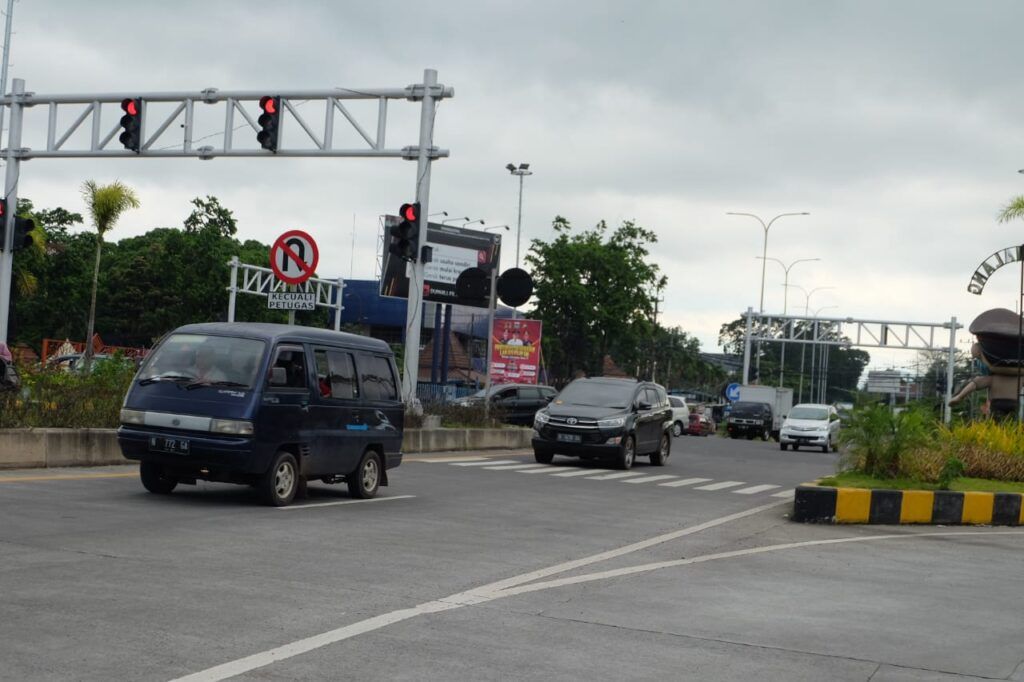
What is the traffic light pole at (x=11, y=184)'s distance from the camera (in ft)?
86.1

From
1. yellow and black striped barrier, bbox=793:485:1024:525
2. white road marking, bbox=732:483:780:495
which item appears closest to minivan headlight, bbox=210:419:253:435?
yellow and black striped barrier, bbox=793:485:1024:525

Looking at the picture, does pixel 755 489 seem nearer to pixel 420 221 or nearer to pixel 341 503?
pixel 420 221

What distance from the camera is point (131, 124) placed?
2503 centimetres

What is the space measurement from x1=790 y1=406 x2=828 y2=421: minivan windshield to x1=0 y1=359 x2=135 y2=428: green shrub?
3266 cm

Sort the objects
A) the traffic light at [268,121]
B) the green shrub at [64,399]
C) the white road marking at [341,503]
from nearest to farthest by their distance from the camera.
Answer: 1. the white road marking at [341,503]
2. the green shrub at [64,399]
3. the traffic light at [268,121]

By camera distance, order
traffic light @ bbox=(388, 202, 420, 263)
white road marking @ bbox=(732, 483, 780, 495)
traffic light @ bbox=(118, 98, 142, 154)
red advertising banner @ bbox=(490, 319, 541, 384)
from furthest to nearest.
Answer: red advertising banner @ bbox=(490, 319, 541, 384), traffic light @ bbox=(118, 98, 142, 154), traffic light @ bbox=(388, 202, 420, 263), white road marking @ bbox=(732, 483, 780, 495)

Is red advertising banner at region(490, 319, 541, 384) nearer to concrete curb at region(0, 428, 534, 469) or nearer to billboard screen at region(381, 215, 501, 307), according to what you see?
billboard screen at region(381, 215, 501, 307)

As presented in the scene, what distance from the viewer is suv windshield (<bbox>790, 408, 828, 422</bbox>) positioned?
47.3 m

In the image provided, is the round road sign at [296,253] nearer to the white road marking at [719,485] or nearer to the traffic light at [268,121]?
the traffic light at [268,121]

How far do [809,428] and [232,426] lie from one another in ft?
119

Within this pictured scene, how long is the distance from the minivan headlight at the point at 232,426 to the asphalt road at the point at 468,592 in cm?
76

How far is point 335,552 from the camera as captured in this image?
32.4ft

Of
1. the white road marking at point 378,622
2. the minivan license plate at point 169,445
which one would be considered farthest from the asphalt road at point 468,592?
the minivan license plate at point 169,445

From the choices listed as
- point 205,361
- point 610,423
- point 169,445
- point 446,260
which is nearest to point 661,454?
point 610,423
